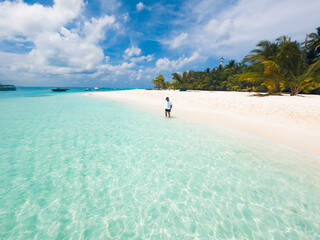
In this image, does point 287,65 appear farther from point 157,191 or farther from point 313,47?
point 157,191

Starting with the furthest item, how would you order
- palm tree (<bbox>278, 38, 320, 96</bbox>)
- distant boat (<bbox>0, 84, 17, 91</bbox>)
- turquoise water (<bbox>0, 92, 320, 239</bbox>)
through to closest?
distant boat (<bbox>0, 84, 17, 91</bbox>) < palm tree (<bbox>278, 38, 320, 96</bbox>) < turquoise water (<bbox>0, 92, 320, 239</bbox>)

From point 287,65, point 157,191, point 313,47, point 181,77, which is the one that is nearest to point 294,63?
point 287,65

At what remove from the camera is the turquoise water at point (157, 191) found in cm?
329

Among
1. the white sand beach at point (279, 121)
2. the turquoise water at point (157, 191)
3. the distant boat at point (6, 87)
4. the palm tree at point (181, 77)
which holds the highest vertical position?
the palm tree at point (181, 77)

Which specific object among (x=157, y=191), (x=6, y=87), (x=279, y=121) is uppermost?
(x=6, y=87)

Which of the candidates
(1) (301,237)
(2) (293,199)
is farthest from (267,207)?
(2) (293,199)

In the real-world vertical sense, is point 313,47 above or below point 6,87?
above

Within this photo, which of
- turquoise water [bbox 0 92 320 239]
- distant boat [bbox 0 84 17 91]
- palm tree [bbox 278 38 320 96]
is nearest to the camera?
turquoise water [bbox 0 92 320 239]

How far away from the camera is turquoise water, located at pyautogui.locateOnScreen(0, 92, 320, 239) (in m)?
3.29

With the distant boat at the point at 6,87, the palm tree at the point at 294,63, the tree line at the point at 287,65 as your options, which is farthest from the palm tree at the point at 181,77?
the distant boat at the point at 6,87

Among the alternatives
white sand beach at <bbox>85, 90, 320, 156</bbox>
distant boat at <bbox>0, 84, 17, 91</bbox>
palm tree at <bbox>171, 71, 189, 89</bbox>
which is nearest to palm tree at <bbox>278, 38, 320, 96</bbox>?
white sand beach at <bbox>85, 90, 320, 156</bbox>

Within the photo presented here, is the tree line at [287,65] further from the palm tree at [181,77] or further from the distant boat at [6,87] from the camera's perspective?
the distant boat at [6,87]

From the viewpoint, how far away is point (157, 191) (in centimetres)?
444

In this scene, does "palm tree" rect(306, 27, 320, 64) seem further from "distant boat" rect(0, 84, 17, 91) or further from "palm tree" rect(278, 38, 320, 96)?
"distant boat" rect(0, 84, 17, 91)
